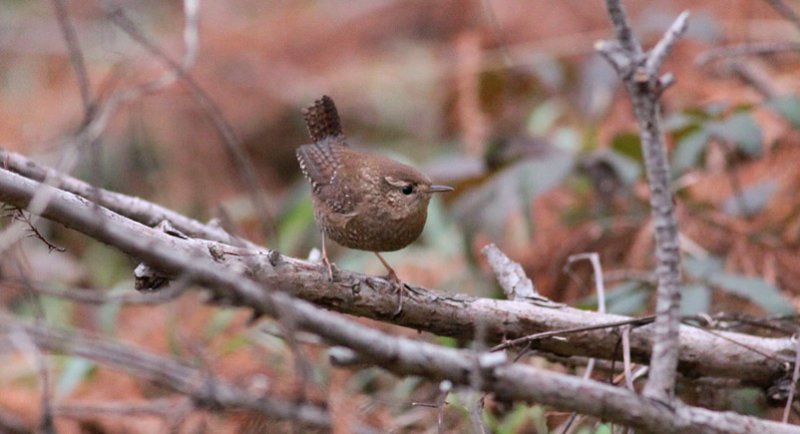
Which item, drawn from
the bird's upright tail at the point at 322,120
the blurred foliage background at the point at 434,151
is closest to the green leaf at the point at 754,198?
the blurred foliage background at the point at 434,151

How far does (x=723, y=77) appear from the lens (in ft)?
20.1

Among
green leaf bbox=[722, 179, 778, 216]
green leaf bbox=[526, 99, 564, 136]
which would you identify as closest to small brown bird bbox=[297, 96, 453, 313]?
green leaf bbox=[722, 179, 778, 216]

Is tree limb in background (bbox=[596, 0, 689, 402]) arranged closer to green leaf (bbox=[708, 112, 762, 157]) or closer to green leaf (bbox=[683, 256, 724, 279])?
green leaf (bbox=[683, 256, 724, 279])

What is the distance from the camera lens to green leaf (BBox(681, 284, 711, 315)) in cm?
322

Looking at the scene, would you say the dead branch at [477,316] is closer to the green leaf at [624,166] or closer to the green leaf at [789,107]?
the green leaf at [624,166]

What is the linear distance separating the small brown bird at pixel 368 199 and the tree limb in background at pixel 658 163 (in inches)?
42.9

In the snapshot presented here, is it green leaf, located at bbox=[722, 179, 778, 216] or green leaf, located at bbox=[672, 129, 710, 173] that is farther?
green leaf, located at bbox=[722, 179, 778, 216]

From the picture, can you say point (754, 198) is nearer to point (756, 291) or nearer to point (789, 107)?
point (789, 107)

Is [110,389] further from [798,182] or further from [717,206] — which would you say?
[798,182]

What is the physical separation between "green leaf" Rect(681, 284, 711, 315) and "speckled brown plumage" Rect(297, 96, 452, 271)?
35.8 inches

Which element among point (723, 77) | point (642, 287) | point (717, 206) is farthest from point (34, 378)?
point (723, 77)

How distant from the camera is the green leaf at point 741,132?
3721 mm

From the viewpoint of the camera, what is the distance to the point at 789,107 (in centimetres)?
393

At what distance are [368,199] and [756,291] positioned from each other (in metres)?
1.36
